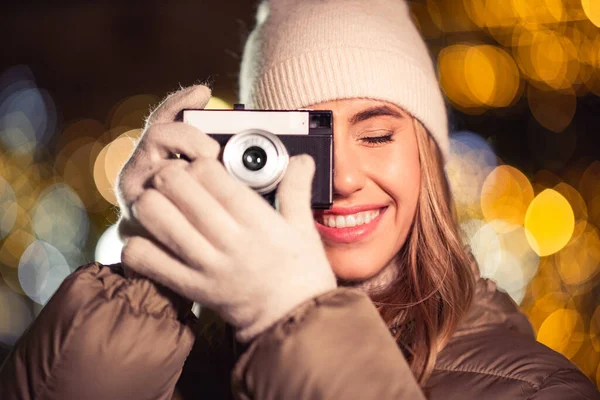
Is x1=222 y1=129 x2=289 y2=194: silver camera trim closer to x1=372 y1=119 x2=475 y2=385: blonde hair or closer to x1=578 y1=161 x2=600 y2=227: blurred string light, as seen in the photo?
x1=372 y1=119 x2=475 y2=385: blonde hair

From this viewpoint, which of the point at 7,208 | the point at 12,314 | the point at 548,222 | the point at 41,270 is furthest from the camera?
the point at 7,208

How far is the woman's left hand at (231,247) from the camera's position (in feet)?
2.90

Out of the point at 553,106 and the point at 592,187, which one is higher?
the point at 553,106

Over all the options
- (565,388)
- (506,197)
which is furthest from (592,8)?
(506,197)

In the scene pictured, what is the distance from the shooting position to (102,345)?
98 centimetres

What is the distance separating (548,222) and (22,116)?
8.69 metres

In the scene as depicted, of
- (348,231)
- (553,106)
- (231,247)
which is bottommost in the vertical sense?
(553,106)

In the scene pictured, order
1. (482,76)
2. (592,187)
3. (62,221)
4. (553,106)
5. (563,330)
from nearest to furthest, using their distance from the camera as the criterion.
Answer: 1. (553,106)
2. (563,330)
3. (592,187)
4. (482,76)
5. (62,221)

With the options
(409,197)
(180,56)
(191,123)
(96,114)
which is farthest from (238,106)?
(96,114)

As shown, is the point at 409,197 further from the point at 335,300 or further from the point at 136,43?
the point at 136,43

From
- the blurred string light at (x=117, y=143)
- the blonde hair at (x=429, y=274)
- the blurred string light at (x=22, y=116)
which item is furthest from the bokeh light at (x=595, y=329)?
the blurred string light at (x=22, y=116)

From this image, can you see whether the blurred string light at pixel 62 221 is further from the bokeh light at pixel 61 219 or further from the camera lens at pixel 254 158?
the camera lens at pixel 254 158

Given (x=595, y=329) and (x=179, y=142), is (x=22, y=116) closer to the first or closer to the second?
(x=595, y=329)

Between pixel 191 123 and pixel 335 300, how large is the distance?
41 centimetres
